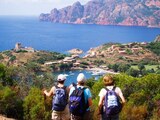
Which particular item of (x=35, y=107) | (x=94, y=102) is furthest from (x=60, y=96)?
(x=35, y=107)

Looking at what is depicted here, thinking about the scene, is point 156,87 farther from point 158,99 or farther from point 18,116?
point 18,116

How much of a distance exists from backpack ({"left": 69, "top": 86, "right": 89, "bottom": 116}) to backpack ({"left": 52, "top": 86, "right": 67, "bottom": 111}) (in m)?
0.31

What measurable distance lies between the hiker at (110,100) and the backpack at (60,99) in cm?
81

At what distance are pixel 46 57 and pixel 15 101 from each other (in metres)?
76.5

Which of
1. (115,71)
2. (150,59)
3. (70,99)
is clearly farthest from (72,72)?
(70,99)

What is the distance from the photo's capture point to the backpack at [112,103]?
6.04 m

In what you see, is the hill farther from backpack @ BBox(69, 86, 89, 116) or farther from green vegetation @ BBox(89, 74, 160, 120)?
backpack @ BBox(69, 86, 89, 116)

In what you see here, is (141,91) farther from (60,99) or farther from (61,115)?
(60,99)

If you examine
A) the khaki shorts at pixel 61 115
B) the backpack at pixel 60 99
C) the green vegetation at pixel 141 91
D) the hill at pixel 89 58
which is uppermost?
the backpack at pixel 60 99

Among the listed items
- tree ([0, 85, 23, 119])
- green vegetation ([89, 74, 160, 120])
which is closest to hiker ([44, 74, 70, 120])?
tree ([0, 85, 23, 119])

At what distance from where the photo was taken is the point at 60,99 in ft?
21.8

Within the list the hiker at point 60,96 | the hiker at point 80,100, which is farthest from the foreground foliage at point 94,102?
the hiker at point 80,100

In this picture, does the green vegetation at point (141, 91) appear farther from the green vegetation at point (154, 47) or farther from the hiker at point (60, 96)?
the green vegetation at point (154, 47)

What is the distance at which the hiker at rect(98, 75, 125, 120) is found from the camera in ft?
19.8
